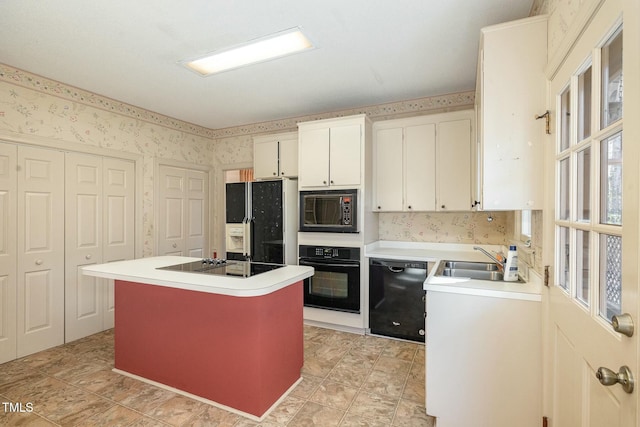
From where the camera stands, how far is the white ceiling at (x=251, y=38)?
193 centimetres

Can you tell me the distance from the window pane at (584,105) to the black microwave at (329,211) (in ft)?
6.94

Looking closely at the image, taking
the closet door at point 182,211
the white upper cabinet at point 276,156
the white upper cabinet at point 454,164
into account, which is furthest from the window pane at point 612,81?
the closet door at point 182,211

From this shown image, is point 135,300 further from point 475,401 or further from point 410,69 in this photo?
point 410,69

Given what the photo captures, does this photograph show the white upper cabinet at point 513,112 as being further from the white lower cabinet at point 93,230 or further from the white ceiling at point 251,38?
the white lower cabinet at point 93,230

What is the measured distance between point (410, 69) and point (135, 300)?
9.75 ft

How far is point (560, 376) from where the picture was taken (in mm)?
1396

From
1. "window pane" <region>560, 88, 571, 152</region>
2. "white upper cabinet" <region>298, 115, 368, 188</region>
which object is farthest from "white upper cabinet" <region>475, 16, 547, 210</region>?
"white upper cabinet" <region>298, 115, 368, 188</region>

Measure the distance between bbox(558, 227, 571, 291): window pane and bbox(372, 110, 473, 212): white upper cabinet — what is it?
173 cm

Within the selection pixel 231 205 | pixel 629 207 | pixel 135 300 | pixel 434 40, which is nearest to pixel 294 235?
pixel 231 205

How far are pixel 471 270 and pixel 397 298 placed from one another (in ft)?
2.76

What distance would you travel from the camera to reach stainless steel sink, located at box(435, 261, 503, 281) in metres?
2.35

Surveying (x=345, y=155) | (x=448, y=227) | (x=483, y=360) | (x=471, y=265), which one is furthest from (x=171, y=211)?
(x=483, y=360)

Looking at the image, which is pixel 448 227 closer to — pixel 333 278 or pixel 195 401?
pixel 333 278

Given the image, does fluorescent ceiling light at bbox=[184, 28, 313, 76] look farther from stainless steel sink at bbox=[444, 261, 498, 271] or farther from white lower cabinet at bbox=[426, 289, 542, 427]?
stainless steel sink at bbox=[444, 261, 498, 271]
